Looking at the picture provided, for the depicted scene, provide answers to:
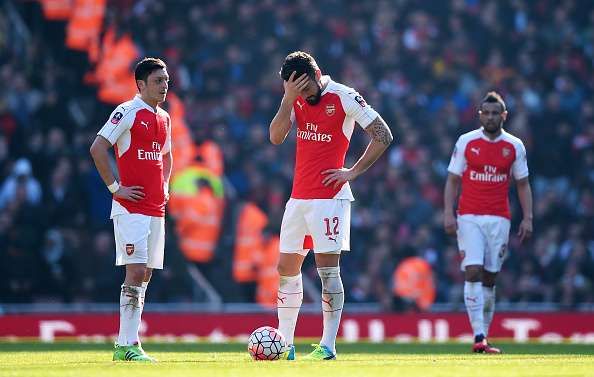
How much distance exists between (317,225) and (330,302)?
65 centimetres

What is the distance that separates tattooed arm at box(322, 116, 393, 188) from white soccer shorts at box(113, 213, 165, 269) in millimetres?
1515

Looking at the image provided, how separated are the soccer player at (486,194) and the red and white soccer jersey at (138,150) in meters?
3.43

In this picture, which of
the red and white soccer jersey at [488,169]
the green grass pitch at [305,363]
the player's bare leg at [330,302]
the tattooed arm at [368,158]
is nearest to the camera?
the green grass pitch at [305,363]

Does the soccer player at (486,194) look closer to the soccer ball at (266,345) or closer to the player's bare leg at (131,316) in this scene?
the soccer ball at (266,345)

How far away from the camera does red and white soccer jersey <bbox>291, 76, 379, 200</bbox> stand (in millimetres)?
10812

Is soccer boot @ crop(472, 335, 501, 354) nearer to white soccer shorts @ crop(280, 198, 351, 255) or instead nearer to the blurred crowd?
white soccer shorts @ crop(280, 198, 351, 255)

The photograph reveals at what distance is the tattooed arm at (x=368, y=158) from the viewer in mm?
10758

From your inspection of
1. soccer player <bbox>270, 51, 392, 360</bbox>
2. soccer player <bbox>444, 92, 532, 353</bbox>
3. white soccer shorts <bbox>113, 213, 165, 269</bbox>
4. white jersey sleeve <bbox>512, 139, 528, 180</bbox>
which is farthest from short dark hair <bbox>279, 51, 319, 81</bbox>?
white jersey sleeve <bbox>512, 139, 528, 180</bbox>

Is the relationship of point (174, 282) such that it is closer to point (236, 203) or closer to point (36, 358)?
point (236, 203)

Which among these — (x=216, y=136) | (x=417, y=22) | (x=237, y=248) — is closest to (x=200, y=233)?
(x=237, y=248)

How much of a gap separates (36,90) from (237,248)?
4.42 meters

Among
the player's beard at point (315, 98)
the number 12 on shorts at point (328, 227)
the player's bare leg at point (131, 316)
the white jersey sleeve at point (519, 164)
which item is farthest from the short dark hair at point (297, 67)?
the white jersey sleeve at point (519, 164)

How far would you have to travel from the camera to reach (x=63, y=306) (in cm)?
1845

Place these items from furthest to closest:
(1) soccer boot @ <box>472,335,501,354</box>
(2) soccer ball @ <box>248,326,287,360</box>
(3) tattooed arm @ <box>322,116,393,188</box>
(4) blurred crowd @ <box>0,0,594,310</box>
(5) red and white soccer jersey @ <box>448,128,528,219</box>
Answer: (4) blurred crowd @ <box>0,0,594,310</box>
(5) red and white soccer jersey @ <box>448,128,528,219</box>
(1) soccer boot @ <box>472,335,501,354</box>
(3) tattooed arm @ <box>322,116,393,188</box>
(2) soccer ball @ <box>248,326,287,360</box>
